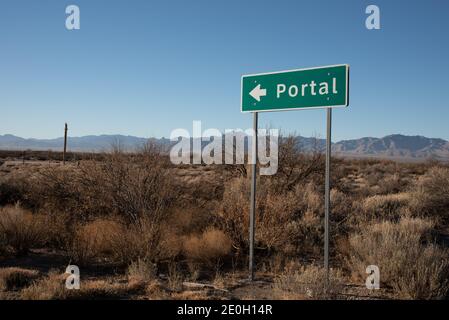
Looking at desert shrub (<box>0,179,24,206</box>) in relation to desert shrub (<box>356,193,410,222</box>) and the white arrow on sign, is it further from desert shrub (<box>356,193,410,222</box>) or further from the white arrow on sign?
desert shrub (<box>356,193,410,222</box>)

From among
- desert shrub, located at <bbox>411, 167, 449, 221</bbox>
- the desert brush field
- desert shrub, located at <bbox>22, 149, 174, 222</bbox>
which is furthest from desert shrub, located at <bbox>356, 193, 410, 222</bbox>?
desert shrub, located at <bbox>22, 149, 174, 222</bbox>

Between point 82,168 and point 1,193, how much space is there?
11.7 feet

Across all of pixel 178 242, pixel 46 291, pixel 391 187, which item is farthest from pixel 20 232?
pixel 391 187

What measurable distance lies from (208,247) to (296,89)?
336cm

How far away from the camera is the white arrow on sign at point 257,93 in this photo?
6188 mm

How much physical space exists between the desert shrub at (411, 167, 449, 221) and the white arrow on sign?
800 cm

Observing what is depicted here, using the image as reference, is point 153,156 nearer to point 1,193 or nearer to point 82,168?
point 82,168

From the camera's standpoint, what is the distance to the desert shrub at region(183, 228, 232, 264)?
24.3 ft

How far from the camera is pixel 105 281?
19.7ft

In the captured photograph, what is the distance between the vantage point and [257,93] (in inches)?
246

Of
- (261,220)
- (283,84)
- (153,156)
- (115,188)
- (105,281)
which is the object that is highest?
(283,84)

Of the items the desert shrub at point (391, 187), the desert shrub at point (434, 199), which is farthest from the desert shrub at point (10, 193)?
the desert shrub at point (391, 187)

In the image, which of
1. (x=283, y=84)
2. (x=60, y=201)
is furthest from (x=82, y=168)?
(x=283, y=84)

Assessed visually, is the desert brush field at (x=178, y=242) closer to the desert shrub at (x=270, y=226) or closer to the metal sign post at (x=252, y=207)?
the desert shrub at (x=270, y=226)
